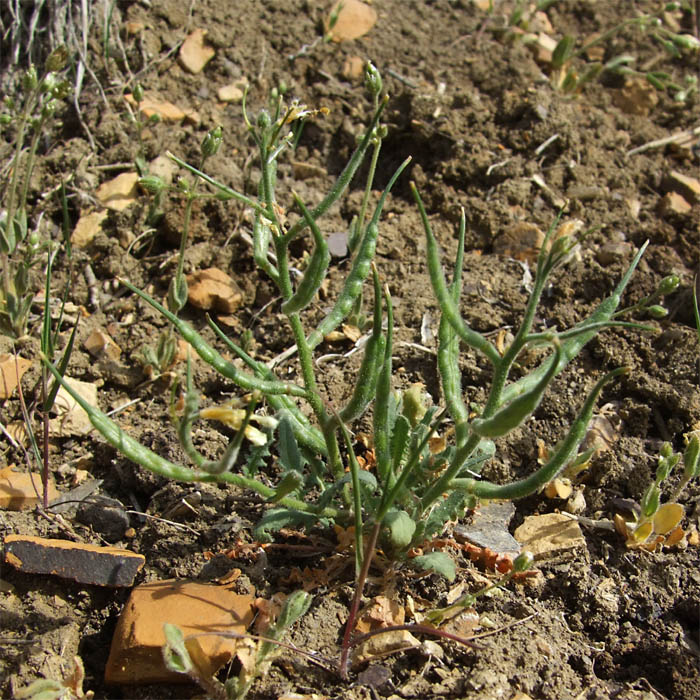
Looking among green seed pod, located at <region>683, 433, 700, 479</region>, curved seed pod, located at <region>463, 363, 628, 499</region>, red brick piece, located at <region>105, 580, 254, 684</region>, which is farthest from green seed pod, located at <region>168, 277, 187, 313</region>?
green seed pod, located at <region>683, 433, 700, 479</region>

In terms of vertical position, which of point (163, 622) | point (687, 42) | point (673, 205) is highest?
point (687, 42)

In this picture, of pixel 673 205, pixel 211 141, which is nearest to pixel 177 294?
pixel 211 141

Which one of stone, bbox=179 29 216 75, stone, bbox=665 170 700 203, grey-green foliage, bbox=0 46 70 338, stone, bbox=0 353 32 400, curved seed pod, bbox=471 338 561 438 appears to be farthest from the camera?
stone, bbox=179 29 216 75

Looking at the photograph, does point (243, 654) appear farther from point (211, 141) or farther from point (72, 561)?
point (211, 141)

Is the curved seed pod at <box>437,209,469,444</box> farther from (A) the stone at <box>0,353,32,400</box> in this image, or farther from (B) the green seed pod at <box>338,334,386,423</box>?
(A) the stone at <box>0,353,32,400</box>

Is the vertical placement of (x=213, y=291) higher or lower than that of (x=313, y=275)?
lower

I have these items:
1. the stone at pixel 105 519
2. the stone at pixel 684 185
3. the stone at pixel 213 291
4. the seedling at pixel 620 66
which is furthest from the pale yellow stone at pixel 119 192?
the stone at pixel 684 185
